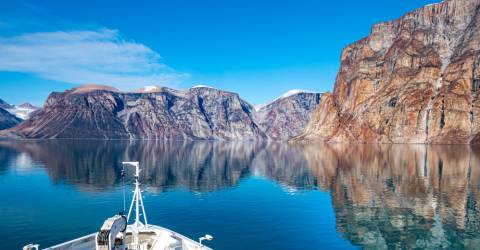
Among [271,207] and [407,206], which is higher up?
[407,206]

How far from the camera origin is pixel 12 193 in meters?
79.0

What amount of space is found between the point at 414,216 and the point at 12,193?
79.4m

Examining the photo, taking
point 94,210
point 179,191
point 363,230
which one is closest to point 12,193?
point 94,210

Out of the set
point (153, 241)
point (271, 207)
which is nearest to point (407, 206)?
point (271, 207)

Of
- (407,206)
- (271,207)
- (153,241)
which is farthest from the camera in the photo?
(271,207)

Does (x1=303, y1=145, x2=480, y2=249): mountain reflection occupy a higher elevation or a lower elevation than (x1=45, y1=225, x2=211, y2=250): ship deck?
lower

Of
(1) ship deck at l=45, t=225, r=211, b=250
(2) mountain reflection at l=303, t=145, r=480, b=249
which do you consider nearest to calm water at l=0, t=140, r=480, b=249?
(2) mountain reflection at l=303, t=145, r=480, b=249

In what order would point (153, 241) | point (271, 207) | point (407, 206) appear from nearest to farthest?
point (153, 241)
point (407, 206)
point (271, 207)

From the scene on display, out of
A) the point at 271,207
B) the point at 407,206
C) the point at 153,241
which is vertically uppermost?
the point at 153,241

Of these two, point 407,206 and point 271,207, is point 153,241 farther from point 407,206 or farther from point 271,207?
point 407,206

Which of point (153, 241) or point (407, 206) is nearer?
point (153, 241)

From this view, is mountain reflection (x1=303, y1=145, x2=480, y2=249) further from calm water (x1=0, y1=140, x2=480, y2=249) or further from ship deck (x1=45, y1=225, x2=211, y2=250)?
ship deck (x1=45, y1=225, x2=211, y2=250)

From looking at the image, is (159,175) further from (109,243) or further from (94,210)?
(109,243)

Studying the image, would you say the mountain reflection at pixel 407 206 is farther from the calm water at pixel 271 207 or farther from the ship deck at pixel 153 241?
the ship deck at pixel 153 241
